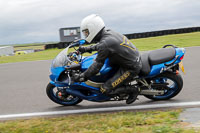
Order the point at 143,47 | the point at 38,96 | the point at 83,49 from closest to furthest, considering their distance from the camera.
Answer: the point at 83,49 < the point at 38,96 < the point at 143,47

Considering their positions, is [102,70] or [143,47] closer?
[102,70]

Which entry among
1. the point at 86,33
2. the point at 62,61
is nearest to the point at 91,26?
the point at 86,33

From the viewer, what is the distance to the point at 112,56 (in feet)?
13.9

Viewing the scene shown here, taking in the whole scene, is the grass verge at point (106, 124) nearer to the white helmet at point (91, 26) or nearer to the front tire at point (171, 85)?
the front tire at point (171, 85)

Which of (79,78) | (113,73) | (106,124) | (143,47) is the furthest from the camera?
(143,47)

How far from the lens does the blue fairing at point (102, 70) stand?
4446mm

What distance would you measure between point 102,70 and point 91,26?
2.70ft

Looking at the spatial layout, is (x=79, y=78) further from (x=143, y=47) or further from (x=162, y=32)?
(x=162, y=32)

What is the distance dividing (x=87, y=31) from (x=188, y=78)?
12.0 ft

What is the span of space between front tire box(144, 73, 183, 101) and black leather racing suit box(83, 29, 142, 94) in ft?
1.98

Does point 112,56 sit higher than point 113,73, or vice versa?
point 112,56

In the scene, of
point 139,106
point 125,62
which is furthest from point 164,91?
point 125,62

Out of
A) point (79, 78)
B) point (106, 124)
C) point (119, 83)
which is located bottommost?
point (106, 124)

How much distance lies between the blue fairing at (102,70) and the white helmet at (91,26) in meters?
0.50
